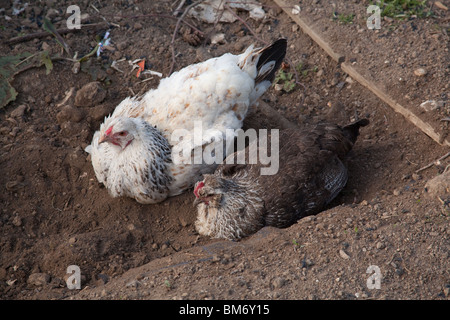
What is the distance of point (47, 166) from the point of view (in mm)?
4613

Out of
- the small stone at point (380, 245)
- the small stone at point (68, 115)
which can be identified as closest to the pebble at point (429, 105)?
the small stone at point (380, 245)

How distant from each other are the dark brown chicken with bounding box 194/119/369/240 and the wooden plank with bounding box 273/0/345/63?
119 centimetres

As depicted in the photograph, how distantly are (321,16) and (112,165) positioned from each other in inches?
116

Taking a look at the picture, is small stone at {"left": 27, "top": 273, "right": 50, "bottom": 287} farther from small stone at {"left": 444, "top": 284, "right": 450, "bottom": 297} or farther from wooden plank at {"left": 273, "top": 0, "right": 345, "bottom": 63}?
wooden plank at {"left": 273, "top": 0, "right": 345, "bottom": 63}

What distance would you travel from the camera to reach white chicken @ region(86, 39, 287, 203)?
14.0ft

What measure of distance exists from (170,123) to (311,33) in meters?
2.14

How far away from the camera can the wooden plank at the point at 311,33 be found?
17.2 ft

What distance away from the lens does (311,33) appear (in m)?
5.48

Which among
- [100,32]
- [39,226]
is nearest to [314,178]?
[39,226]

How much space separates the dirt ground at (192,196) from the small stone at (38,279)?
10mm

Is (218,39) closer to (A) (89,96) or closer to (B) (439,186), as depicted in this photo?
(A) (89,96)

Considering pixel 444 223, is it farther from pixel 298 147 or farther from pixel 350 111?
pixel 350 111

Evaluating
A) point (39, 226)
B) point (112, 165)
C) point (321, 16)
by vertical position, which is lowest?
point (39, 226)

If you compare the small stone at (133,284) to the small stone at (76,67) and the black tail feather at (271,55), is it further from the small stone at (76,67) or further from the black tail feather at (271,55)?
the small stone at (76,67)
